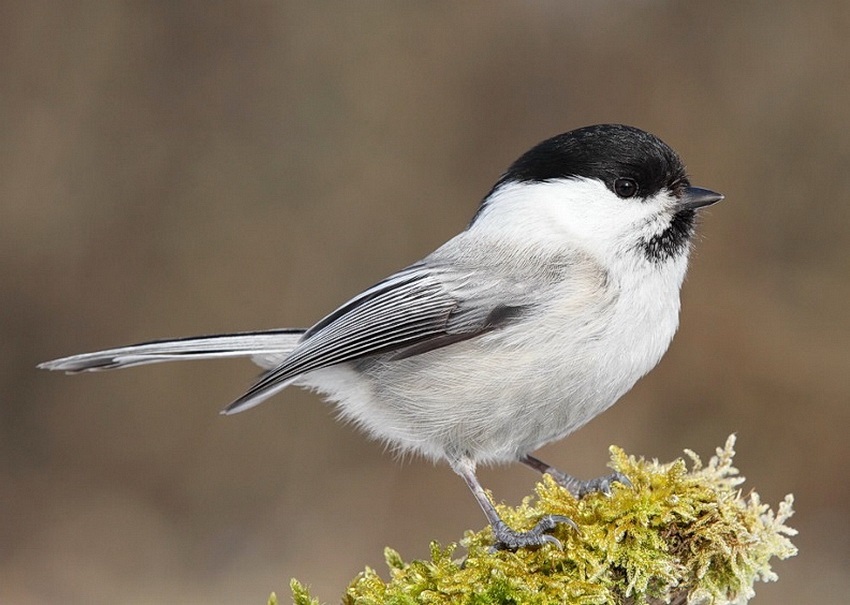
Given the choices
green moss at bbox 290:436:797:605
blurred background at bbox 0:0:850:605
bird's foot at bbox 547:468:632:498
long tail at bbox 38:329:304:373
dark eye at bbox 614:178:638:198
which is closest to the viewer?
green moss at bbox 290:436:797:605

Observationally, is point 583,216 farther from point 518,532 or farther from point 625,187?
point 518,532

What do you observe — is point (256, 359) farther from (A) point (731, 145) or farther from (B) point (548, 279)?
(A) point (731, 145)

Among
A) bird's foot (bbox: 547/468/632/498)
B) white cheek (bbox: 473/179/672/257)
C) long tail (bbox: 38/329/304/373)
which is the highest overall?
white cheek (bbox: 473/179/672/257)

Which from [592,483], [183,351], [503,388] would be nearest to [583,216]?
[503,388]

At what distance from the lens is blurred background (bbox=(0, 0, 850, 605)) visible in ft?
16.7

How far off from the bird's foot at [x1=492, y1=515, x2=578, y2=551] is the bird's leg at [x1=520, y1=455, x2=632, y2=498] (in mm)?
151

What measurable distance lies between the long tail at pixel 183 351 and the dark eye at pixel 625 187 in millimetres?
1065

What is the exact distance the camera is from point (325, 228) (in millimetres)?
5355

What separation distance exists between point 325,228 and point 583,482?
3248 millimetres

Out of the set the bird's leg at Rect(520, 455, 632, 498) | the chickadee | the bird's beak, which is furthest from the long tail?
the bird's beak

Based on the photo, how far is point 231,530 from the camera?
5.06 metres

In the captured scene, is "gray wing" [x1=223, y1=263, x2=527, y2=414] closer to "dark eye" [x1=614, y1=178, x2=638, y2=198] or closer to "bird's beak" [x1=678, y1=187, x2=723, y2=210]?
"dark eye" [x1=614, y1=178, x2=638, y2=198]

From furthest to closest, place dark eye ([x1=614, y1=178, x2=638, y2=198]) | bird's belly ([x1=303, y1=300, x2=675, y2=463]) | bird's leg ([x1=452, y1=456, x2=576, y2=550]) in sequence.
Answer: dark eye ([x1=614, y1=178, x2=638, y2=198]), bird's belly ([x1=303, y1=300, x2=675, y2=463]), bird's leg ([x1=452, y1=456, x2=576, y2=550])

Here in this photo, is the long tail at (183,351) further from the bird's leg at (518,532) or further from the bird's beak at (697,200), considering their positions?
the bird's beak at (697,200)
